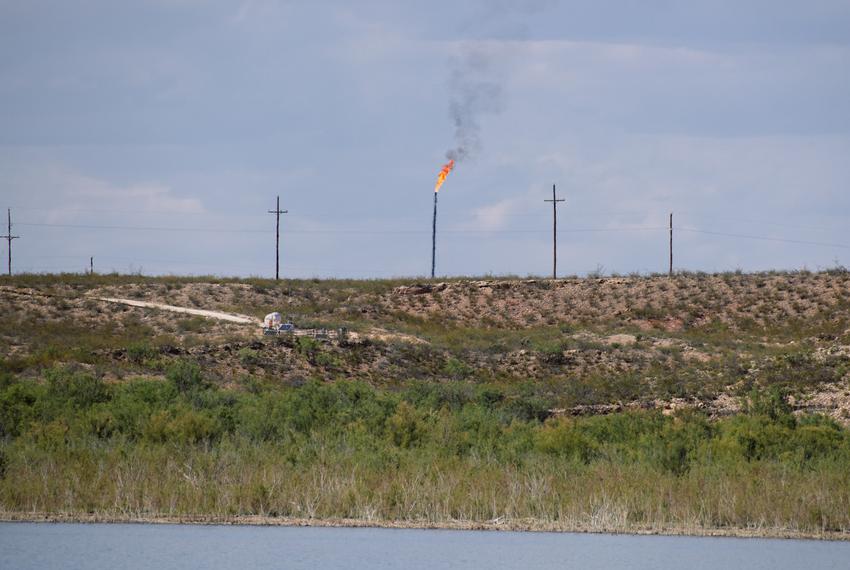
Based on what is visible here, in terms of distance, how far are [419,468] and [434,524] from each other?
7.73 feet

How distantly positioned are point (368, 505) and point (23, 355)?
37328mm

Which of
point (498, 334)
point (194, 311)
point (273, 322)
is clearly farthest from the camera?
point (194, 311)

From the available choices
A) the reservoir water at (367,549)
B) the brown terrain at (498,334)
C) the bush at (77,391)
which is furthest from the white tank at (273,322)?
the reservoir water at (367,549)

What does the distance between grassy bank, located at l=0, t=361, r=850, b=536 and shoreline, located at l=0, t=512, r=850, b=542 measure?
0.08 m

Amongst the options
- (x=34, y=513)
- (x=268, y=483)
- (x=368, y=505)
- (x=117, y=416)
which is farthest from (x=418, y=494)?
(x=117, y=416)

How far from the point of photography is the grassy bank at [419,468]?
24250 millimetres

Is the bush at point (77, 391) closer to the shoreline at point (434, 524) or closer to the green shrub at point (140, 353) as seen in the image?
the green shrub at point (140, 353)

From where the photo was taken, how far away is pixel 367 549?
22031 mm

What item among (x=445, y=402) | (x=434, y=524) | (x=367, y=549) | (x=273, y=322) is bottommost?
(x=367, y=549)

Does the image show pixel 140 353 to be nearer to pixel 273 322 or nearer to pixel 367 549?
pixel 273 322

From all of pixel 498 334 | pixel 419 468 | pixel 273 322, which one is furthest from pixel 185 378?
pixel 498 334

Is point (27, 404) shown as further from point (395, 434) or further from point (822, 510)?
point (822, 510)

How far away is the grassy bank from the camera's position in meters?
24.2

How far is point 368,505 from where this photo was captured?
24.5 metres
